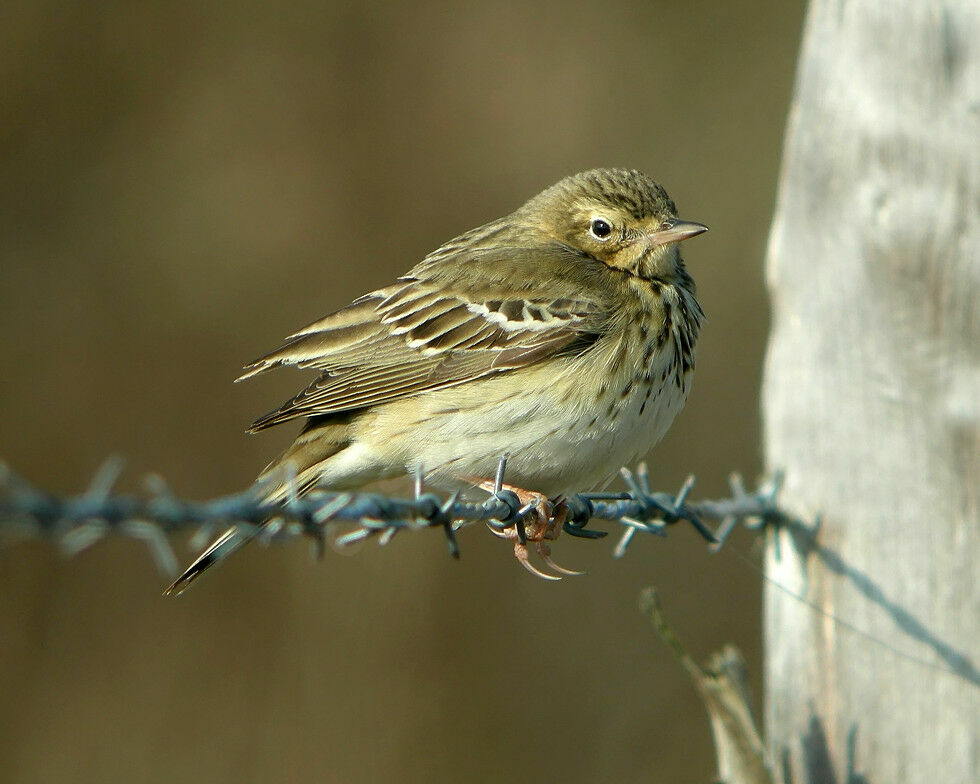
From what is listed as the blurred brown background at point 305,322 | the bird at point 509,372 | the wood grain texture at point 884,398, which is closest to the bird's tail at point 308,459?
the bird at point 509,372

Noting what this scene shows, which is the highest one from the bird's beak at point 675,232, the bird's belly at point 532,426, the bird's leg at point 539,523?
the bird's beak at point 675,232

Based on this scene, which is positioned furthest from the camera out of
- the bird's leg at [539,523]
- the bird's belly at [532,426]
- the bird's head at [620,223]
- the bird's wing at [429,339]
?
the bird's head at [620,223]

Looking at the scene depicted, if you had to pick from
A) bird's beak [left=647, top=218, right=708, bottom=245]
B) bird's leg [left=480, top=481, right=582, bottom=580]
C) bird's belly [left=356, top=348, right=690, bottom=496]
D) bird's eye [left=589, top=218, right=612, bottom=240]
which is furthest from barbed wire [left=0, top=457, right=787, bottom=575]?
bird's eye [left=589, top=218, right=612, bottom=240]

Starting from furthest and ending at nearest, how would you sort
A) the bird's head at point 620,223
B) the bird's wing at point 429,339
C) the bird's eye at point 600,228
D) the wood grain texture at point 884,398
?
the bird's eye at point 600,228 < the bird's head at point 620,223 < the bird's wing at point 429,339 < the wood grain texture at point 884,398

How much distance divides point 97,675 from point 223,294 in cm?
259

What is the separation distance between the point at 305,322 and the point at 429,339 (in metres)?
3.61

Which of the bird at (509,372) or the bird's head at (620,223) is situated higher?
the bird's head at (620,223)

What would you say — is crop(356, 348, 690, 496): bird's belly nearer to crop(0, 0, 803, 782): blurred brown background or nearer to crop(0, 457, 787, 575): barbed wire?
crop(0, 457, 787, 575): barbed wire

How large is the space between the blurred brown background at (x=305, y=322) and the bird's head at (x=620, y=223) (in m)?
3.02

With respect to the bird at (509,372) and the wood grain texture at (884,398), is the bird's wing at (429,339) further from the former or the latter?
the wood grain texture at (884,398)

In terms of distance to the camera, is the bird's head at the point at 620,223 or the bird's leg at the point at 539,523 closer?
the bird's leg at the point at 539,523

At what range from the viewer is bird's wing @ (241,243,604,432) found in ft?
14.3

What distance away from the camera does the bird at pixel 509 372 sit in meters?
4.18

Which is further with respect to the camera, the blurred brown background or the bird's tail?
the blurred brown background
